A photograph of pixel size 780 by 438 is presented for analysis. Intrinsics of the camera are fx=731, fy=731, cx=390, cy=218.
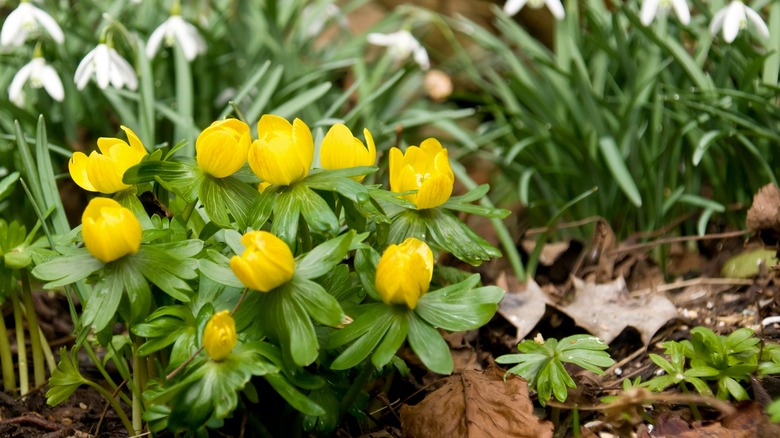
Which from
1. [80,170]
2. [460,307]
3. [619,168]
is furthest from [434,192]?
[619,168]

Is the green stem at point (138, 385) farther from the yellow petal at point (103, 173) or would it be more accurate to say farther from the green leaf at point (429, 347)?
the green leaf at point (429, 347)

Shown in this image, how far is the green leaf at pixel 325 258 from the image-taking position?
1103mm

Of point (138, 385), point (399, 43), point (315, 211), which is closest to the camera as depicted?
point (315, 211)

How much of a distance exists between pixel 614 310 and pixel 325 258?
101cm

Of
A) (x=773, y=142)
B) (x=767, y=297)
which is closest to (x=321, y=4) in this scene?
(x=773, y=142)

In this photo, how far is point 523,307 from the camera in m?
1.82

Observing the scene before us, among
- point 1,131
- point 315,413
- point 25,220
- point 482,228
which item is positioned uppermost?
point 315,413

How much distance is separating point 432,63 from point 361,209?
11.2 feet

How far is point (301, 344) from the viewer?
1061 millimetres

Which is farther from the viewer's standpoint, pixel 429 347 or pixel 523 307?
pixel 523 307

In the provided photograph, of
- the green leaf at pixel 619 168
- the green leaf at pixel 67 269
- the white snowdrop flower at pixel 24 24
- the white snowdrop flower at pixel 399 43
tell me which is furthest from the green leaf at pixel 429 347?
the white snowdrop flower at pixel 399 43

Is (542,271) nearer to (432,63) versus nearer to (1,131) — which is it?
(1,131)

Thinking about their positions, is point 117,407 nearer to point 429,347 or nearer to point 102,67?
point 429,347

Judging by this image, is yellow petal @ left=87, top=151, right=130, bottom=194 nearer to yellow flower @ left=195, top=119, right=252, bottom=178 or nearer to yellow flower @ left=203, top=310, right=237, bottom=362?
yellow flower @ left=195, top=119, right=252, bottom=178
